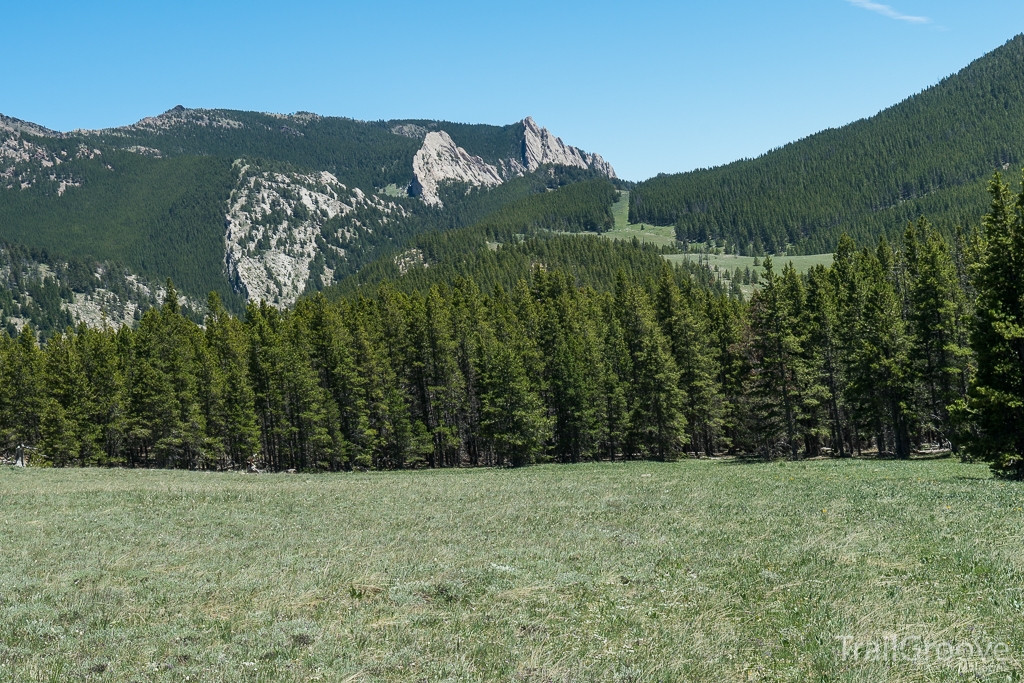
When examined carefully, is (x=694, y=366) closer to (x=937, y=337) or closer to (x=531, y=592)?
(x=937, y=337)

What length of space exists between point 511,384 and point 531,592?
48635mm

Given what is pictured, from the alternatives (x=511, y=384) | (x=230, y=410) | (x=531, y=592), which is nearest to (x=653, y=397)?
(x=511, y=384)

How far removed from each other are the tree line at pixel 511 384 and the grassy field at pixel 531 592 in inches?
1257

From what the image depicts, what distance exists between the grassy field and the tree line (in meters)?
31.9

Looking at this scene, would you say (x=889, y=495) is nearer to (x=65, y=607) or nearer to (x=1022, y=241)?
(x=1022, y=241)

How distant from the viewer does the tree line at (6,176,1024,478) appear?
53250 millimetres

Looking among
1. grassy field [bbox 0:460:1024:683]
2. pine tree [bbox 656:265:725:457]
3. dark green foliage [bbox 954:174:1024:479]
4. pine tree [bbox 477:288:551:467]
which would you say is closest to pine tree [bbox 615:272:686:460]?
pine tree [bbox 656:265:725:457]

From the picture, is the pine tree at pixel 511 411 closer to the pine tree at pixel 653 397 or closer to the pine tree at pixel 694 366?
the pine tree at pixel 653 397

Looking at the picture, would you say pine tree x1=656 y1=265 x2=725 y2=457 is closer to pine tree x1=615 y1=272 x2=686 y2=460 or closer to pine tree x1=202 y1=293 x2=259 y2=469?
pine tree x1=615 y1=272 x2=686 y2=460

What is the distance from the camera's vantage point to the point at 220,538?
788 inches

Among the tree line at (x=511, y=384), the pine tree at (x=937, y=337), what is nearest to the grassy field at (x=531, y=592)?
the pine tree at (x=937, y=337)

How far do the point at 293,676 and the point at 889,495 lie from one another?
72.0 ft

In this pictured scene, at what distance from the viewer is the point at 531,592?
41.9 feet

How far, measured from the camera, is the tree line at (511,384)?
53.2 meters
